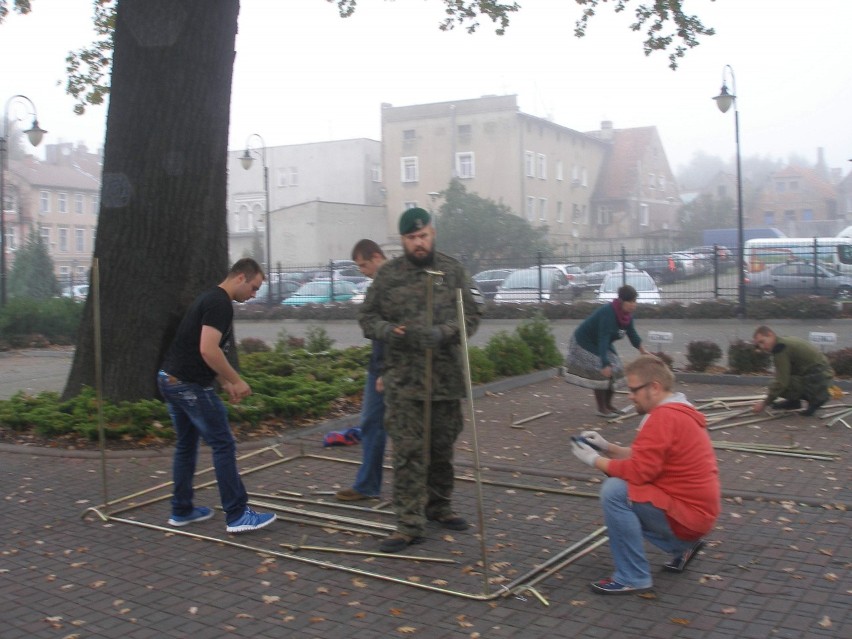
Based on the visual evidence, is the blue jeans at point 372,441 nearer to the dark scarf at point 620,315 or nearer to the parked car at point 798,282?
the dark scarf at point 620,315

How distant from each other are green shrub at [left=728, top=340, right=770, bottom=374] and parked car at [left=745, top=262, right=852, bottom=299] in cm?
1543

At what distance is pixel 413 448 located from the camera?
18.3 ft

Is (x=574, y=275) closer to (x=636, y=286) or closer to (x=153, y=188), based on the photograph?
(x=636, y=286)

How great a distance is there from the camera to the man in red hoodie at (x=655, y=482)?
4.68 m

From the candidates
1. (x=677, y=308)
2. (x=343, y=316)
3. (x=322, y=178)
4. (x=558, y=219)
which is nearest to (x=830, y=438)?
(x=677, y=308)

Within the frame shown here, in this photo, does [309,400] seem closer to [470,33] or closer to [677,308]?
[470,33]

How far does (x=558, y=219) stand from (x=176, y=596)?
61581 mm

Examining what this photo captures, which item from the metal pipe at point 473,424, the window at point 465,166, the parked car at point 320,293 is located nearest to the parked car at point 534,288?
the parked car at point 320,293

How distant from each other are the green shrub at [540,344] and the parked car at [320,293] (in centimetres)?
2077

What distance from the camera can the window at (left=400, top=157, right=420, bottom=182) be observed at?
203 feet

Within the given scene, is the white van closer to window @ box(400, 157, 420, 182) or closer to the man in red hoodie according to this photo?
the man in red hoodie

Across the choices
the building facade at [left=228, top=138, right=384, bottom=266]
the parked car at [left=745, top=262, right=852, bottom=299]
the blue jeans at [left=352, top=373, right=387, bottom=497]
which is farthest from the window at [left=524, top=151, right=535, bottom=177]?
the blue jeans at [left=352, top=373, right=387, bottom=497]

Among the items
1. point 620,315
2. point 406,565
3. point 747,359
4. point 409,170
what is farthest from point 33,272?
point 406,565

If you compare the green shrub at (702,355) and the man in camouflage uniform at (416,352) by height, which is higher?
the man in camouflage uniform at (416,352)
